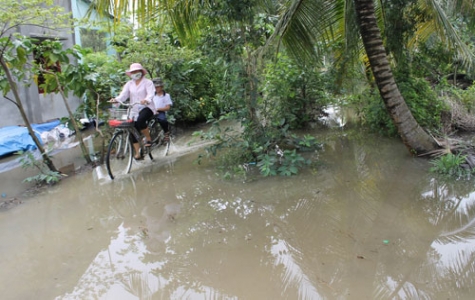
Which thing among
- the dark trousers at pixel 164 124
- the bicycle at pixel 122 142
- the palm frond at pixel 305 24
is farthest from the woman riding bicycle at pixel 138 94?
the palm frond at pixel 305 24

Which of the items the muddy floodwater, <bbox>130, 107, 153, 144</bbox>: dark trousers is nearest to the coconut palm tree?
the muddy floodwater

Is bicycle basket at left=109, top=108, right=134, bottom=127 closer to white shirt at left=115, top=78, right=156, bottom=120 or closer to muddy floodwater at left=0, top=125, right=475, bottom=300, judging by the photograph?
white shirt at left=115, top=78, right=156, bottom=120

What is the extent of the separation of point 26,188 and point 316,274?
489cm

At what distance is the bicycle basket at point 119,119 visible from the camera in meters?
5.99

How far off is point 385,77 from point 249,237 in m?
3.30

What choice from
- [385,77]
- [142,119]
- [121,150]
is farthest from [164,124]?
[385,77]

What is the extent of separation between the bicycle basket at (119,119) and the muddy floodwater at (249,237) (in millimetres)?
906

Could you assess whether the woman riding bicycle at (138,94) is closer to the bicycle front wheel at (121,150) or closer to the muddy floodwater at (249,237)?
the bicycle front wheel at (121,150)

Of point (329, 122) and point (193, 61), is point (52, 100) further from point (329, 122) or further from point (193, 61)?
point (329, 122)

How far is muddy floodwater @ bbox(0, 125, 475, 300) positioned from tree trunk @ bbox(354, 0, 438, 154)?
0.39 metres

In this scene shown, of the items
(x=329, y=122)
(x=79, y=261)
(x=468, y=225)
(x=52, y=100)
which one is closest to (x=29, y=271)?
(x=79, y=261)

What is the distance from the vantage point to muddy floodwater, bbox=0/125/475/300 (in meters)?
3.19

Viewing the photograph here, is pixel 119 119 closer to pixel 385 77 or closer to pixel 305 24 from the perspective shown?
pixel 305 24

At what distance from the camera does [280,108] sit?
24.8 feet
